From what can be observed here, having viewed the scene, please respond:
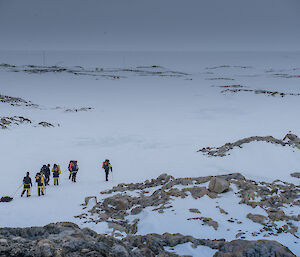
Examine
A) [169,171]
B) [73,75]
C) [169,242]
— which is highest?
[73,75]

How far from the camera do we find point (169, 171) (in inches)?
793

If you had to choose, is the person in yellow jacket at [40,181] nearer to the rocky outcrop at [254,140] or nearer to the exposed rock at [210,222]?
Answer: the exposed rock at [210,222]

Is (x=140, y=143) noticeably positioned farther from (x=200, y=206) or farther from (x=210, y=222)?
(x=210, y=222)

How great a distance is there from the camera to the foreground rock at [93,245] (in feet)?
19.5

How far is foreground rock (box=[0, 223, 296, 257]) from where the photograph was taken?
5945 mm

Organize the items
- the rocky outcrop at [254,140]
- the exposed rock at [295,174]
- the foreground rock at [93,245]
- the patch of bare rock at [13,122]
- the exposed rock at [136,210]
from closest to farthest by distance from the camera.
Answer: the foreground rock at [93,245], the exposed rock at [136,210], the exposed rock at [295,174], the rocky outcrop at [254,140], the patch of bare rock at [13,122]

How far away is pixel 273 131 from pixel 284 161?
1348cm

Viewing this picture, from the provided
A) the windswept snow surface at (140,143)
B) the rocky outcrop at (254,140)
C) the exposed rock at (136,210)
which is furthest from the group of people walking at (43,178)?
the rocky outcrop at (254,140)

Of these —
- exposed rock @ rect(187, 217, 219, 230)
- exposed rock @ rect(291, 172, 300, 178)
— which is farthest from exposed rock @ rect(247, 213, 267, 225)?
exposed rock @ rect(291, 172, 300, 178)

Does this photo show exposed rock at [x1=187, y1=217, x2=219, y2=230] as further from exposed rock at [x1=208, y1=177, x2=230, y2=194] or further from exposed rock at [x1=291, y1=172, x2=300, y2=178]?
exposed rock at [x1=291, y1=172, x2=300, y2=178]

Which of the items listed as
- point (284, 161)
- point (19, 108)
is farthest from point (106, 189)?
point (19, 108)

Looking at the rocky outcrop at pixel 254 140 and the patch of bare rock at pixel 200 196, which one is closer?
the patch of bare rock at pixel 200 196

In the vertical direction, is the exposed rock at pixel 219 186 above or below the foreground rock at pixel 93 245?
below

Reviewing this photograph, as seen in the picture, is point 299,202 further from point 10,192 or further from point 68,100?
point 68,100
